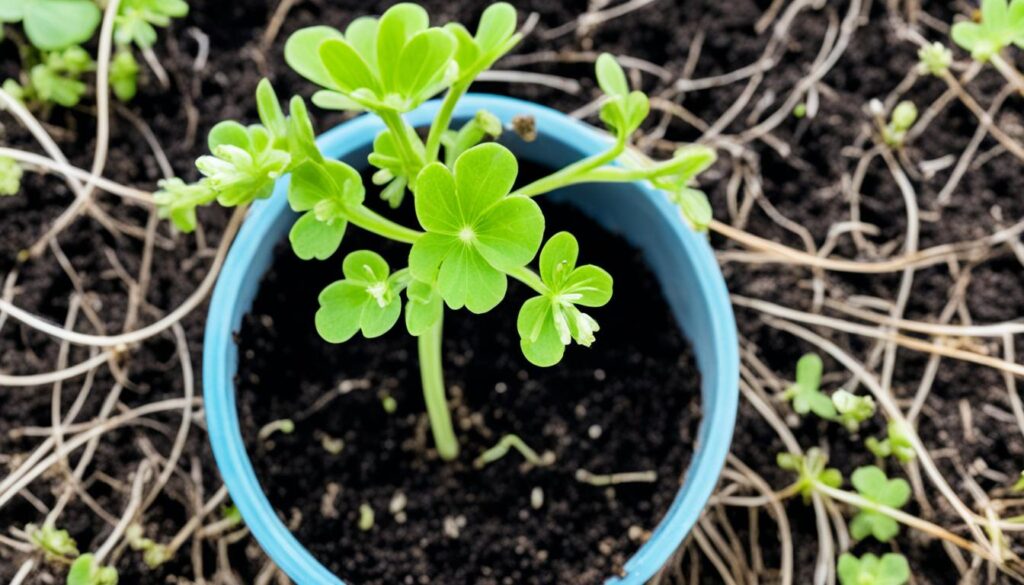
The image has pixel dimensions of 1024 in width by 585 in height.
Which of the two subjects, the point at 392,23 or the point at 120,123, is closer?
the point at 392,23

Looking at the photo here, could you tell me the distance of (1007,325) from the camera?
4.13 feet

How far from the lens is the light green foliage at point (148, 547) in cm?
119

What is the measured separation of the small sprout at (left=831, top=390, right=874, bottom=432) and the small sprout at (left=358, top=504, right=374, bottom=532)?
1.86 feet

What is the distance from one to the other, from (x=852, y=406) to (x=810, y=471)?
0.16m

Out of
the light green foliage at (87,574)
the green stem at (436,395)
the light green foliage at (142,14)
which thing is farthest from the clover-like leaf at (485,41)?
the light green foliage at (87,574)

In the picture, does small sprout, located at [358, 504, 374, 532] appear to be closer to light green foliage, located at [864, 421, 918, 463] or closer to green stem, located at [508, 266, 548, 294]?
green stem, located at [508, 266, 548, 294]

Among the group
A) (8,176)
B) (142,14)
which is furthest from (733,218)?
(8,176)

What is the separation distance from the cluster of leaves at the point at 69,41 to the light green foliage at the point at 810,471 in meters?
0.96

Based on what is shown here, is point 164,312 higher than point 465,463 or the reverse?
higher

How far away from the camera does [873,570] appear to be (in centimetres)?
121

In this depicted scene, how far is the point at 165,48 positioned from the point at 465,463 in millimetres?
760

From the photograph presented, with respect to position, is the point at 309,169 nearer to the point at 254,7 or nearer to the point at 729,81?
the point at 254,7

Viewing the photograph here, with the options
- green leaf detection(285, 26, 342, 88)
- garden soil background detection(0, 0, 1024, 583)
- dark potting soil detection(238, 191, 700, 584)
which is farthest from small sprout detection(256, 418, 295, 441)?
green leaf detection(285, 26, 342, 88)

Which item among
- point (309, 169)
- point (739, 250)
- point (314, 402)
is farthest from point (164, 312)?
point (739, 250)
